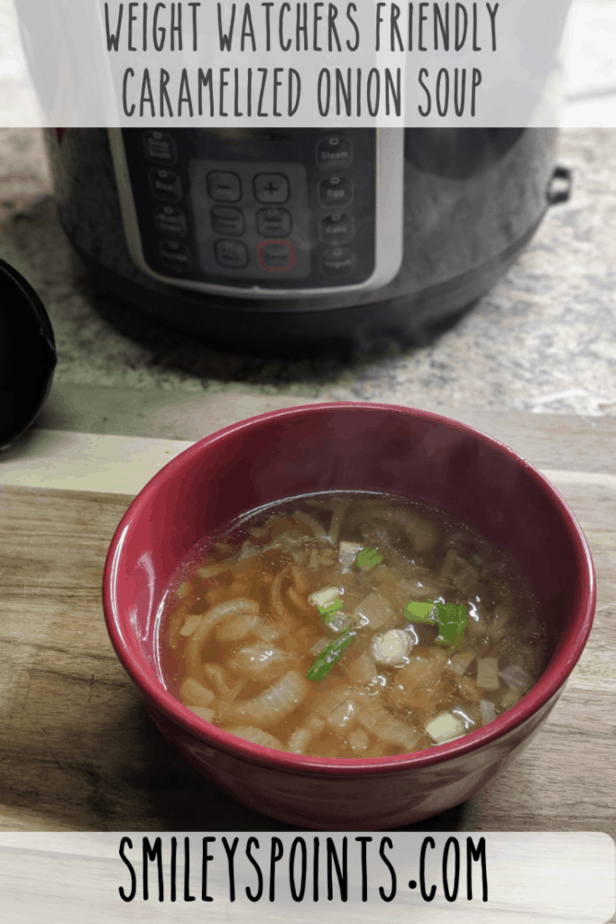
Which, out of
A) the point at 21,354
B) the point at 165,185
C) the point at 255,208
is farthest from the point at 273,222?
the point at 21,354

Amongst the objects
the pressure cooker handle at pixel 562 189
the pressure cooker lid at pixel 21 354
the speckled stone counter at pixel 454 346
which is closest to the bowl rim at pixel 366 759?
the pressure cooker lid at pixel 21 354

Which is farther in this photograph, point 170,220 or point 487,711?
point 170,220

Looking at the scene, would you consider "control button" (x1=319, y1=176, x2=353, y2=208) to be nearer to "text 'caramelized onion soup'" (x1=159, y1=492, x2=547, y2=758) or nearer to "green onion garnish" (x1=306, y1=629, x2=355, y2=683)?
"text 'caramelized onion soup'" (x1=159, y1=492, x2=547, y2=758)

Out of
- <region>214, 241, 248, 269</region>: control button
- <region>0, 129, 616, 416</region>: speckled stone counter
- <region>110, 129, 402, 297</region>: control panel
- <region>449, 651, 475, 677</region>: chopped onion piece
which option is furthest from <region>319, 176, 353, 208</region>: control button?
<region>449, 651, 475, 677</region>: chopped onion piece

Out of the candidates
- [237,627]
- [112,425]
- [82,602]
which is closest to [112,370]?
[112,425]

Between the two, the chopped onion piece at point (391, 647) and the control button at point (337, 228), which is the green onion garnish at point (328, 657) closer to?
the chopped onion piece at point (391, 647)

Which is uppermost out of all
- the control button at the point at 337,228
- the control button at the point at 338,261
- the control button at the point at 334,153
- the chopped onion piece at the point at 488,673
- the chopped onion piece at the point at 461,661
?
the control button at the point at 334,153

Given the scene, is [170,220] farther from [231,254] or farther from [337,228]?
[337,228]
